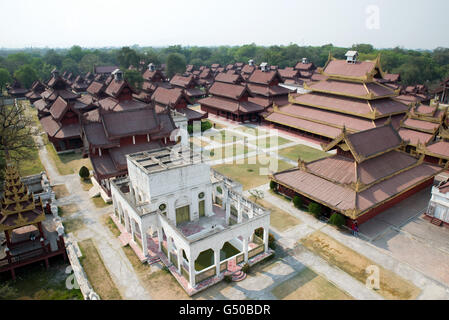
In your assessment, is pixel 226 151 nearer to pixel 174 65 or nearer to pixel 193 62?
pixel 174 65

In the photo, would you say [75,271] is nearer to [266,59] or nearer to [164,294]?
[164,294]

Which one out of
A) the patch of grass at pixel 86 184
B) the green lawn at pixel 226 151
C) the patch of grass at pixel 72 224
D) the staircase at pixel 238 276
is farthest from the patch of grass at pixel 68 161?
the staircase at pixel 238 276

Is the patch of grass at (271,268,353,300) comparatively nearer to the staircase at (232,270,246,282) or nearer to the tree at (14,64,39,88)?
the staircase at (232,270,246,282)

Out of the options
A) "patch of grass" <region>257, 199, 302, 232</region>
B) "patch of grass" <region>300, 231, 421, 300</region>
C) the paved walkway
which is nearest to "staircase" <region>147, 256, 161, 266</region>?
the paved walkway

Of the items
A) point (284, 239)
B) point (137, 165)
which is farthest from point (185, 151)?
point (284, 239)

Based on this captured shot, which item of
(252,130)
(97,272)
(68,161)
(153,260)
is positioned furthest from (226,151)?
(97,272)

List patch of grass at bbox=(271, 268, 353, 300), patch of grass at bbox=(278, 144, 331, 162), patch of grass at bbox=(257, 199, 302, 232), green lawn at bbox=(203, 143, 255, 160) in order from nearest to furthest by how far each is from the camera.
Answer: patch of grass at bbox=(271, 268, 353, 300) < patch of grass at bbox=(257, 199, 302, 232) < patch of grass at bbox=(278, 144, 331, 162) < green lawn at bbox=(203, 143, 255, 160)
